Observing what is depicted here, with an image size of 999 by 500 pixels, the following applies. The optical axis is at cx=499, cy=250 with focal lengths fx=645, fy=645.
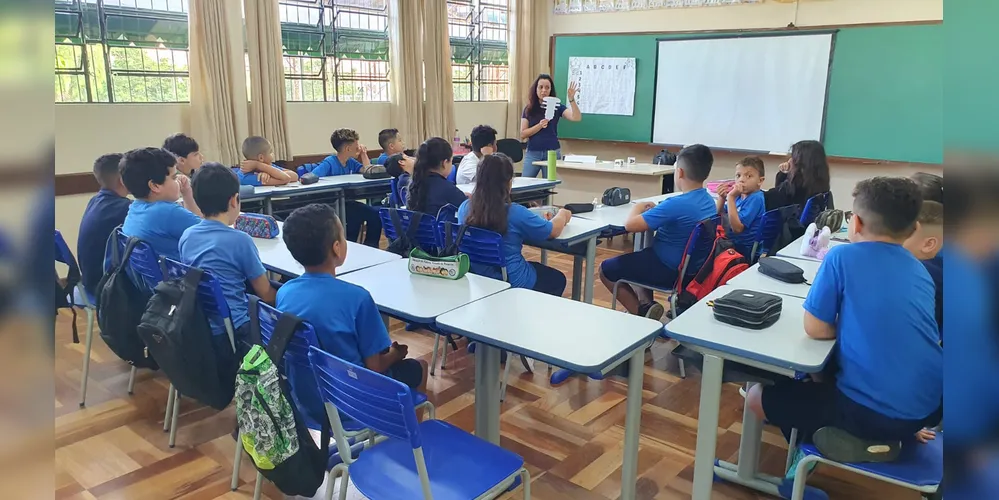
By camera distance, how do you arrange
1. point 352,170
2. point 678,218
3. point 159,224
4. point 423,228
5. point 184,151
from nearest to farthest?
point 159,224
point 678,218
point 423,228
point 184,151
point 352,170

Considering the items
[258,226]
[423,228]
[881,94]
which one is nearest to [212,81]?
[258,226]

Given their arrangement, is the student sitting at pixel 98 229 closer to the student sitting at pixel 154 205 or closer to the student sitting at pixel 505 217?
the student sitting at pixel 154 205

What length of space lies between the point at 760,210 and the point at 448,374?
74.2 inches

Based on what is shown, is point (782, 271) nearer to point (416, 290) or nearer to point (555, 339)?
point (555, 339)

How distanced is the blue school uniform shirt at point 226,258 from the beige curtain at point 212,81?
9.96 feet

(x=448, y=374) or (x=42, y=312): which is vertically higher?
(x=42, y=312)

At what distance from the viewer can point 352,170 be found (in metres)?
5.19

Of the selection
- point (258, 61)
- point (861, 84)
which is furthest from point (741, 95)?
point (258, 61)

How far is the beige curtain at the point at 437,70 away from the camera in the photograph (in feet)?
22.0

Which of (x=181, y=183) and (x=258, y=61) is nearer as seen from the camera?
(x=181, y=183)

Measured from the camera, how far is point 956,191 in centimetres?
29

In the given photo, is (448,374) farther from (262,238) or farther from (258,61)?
(258,61)

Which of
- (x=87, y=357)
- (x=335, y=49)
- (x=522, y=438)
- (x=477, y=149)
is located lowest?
(x=522, y=438)

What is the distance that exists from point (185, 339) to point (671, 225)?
7.46 ft
